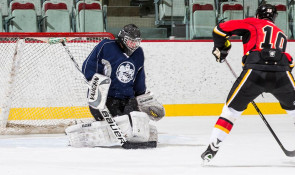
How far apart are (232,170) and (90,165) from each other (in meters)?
0.71

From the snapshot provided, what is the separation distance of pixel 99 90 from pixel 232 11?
3320mm

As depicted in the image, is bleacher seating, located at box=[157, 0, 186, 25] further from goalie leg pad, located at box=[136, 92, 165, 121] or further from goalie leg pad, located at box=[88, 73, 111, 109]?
A: goalie leg pad, located at box=[88, 73, 111, 109]

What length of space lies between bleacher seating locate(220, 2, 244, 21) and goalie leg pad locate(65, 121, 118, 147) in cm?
321

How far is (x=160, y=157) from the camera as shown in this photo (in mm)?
3033

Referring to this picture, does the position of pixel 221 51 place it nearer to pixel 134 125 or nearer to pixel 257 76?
pixel 257 76

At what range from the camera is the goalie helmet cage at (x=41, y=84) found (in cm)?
428

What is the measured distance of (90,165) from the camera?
2717 millimetres

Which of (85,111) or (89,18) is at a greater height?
(89,18)

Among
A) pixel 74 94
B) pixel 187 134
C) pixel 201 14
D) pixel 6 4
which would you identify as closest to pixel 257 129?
pixel 187 134

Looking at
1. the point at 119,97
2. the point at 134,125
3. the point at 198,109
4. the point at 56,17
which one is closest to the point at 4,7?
the point at 56,17

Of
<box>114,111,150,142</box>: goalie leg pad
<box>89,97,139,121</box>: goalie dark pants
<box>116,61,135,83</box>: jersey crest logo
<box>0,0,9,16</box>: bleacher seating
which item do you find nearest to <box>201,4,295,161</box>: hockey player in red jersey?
<box>114,111,150,142</box>: goalie leg pad

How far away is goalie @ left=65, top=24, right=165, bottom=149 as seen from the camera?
3.41 m

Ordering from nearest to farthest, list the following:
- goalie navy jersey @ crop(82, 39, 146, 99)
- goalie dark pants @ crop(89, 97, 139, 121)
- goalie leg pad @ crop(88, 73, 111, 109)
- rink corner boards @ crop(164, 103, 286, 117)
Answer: goalie leg pad @ crop(88, 73, 111, 109) → goalie navy jersey @ crop(82, 39, 146, 99) → goalie dark pants @ crop(89, 97, 139, 121) → rink corner boards @ crop(164, 103, 286, 117)

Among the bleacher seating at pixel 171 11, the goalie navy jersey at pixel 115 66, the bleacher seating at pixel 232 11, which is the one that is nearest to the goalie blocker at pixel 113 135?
the goalie navy jersey at pixel 115 66
